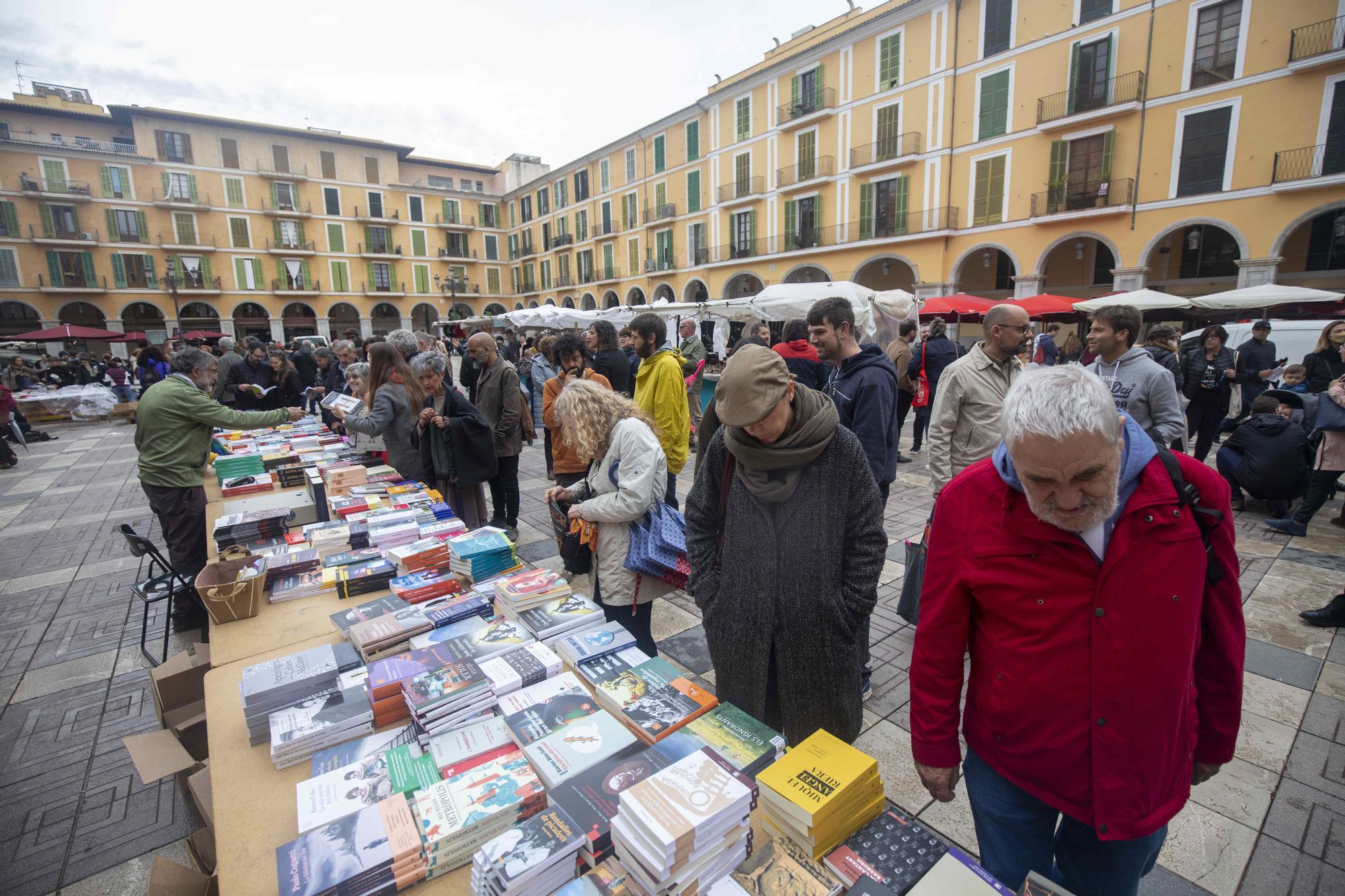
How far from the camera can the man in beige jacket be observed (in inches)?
114

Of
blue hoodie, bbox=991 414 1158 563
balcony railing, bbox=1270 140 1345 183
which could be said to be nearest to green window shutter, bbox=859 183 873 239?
balcony railing, bbox=1270 140 1345 183

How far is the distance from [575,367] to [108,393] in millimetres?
16191

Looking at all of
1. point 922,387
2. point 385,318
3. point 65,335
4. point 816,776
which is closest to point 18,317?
point 65,335

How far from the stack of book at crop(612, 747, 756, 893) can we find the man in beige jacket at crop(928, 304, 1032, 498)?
2197 mm

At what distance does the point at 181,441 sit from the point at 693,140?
85.6 feet

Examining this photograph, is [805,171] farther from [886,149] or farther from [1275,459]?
[1275,459]

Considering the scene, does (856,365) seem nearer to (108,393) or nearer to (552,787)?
(552,787)

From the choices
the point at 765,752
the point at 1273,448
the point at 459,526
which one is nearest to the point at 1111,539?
the point at 765,752

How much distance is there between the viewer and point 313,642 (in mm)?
2180

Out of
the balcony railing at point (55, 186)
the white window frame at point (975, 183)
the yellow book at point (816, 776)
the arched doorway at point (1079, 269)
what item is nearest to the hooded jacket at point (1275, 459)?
the yellow book at point (816, 776)

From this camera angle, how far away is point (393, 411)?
14.0ft

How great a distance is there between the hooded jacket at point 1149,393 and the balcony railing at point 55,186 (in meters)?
40.9

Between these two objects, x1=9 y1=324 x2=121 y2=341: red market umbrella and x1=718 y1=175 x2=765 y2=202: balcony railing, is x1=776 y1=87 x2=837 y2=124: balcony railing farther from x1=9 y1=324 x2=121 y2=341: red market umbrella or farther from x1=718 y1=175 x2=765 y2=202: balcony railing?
x1=9 y1=324 x2=121 y2=341: red market umbrella

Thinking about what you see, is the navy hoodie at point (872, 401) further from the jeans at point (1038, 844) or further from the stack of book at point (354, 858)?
the stack of book at point (354, 858)
